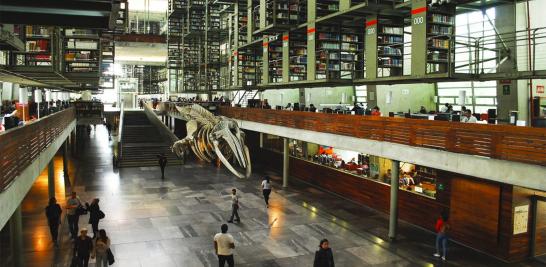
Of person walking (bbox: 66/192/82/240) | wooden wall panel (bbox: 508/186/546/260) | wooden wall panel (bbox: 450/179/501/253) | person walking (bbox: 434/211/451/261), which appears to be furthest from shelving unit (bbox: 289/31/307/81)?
person walking (bbox: 66/192/82/240)

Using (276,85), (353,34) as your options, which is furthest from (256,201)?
(353,34)

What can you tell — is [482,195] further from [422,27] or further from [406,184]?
[422,27]

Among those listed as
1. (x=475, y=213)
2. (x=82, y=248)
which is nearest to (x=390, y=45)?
(x=475, y=213)

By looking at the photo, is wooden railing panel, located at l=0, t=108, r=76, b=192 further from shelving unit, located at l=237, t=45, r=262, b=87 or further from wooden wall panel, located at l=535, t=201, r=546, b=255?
shelving unit, located at l=237, t=45, r=262, b=87

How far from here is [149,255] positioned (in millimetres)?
10297

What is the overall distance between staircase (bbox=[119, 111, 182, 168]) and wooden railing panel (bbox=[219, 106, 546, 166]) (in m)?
11.7

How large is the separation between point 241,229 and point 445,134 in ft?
20.2

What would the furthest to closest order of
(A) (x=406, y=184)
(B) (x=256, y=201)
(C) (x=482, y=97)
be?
(B) (x=256, y=201), (C) (x=482, y=97), (A) (x=406, y=184)

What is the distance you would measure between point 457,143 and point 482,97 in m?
6.64

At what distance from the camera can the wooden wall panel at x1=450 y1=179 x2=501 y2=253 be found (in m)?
10.8

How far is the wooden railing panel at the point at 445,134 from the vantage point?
7.55 meters

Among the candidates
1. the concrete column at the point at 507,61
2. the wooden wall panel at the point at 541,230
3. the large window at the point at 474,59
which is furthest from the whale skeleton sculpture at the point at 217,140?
the wooden wall panel at the point at 541,230

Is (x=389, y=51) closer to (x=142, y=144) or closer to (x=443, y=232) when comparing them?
(x=443, y=232)

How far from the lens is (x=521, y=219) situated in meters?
10.6
